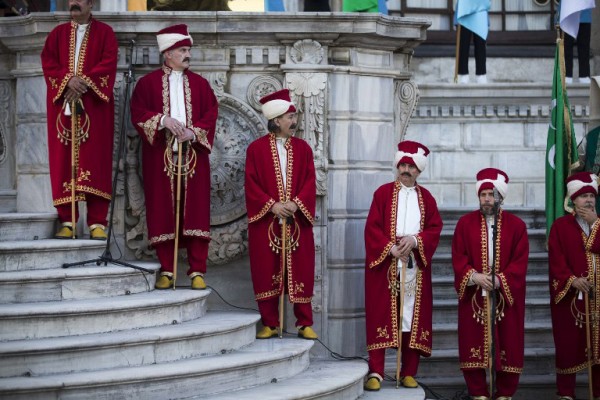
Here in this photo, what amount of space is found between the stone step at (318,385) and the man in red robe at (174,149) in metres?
1.09

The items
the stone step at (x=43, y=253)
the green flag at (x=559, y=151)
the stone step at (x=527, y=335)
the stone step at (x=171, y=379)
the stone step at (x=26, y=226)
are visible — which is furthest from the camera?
the green flag at (x=559, y=151)

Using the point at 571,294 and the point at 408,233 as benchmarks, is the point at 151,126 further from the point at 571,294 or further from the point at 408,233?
the point at 571,294

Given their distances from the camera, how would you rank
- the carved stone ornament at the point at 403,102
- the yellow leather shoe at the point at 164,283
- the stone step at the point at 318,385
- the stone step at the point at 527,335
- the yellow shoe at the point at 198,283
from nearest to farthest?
the stone step at the point at 318,385 → the yellow leather shoe at the point at 164,283 → the yellow shoe at the point at 198,283 → the carved stone ornament at the point at 403,102 → the stone step at the point at 527,335

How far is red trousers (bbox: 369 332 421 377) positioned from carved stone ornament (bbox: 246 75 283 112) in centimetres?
200

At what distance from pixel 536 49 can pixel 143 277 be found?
9.20 meters

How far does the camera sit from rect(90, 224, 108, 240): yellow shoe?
1162cm

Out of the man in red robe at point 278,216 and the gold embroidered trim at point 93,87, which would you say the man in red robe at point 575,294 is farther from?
the gold embroidered trim at point 93,87

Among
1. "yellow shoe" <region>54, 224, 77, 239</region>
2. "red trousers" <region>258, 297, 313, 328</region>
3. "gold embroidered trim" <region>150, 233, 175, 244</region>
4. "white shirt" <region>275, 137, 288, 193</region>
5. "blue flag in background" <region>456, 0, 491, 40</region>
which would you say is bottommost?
"red trousers" <region>258, 297, 313, 328</region>

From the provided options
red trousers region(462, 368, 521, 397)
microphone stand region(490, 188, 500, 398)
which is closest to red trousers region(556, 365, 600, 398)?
red trousers region(462, 368, 521, 397)

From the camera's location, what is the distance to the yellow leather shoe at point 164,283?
11.5m

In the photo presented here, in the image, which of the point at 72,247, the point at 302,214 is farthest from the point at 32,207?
the point at 302,214

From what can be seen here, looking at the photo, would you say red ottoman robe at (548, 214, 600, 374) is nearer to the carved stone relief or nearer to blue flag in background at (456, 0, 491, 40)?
the carved stone relief

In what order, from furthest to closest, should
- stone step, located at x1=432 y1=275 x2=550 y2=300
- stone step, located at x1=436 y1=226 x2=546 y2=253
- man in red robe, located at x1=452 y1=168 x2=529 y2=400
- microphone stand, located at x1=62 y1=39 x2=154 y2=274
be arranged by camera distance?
stone step, located at x1=436 y1=226 x2=546 y2=253 → stone step, located at x1=432 y1=275 x2=550 y2=300 → man in red robe, located at x1=452 y1=168 x2=529 y2=400 → microphone stand, located at x1=62 y1=39 x2=154 y2=274

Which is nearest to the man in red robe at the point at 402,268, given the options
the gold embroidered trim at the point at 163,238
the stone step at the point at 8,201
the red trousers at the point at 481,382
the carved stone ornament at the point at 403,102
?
the red trousers at the point at 481,382
